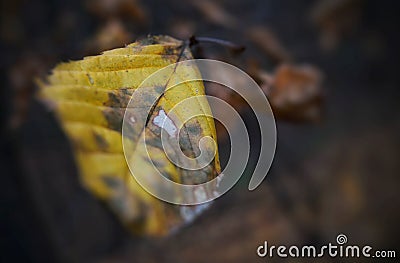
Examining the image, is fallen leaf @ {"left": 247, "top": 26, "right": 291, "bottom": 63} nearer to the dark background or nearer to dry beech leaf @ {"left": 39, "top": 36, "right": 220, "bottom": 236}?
the dark background

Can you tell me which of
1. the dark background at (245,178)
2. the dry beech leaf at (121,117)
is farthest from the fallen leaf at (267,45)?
the dry beech leaf at (121,117)

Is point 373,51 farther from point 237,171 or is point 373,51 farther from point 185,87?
point 185,87

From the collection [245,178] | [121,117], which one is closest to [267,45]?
[121,117]

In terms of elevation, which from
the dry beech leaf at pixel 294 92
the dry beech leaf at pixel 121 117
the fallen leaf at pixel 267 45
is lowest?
the dry beech leaf at pixel 121 117

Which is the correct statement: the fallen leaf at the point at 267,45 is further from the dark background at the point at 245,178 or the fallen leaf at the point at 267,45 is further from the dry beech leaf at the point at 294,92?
the dry beech leaf at the point at 294,92

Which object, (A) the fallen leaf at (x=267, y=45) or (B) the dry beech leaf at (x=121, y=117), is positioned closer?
(B) the dry beech leaf at (x=121, y=117)

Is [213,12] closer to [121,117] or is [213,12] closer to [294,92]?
[294,92]
